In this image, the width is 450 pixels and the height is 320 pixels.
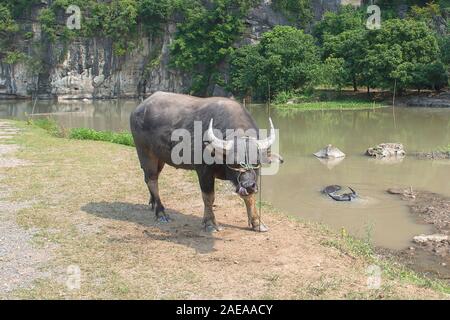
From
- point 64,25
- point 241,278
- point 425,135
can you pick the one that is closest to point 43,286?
point 241,278

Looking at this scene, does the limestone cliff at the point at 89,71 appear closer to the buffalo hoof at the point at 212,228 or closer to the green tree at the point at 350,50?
the green tree at the point at 350,50

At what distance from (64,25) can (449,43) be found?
32.6 meters

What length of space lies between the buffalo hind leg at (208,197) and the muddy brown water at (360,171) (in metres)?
2.29

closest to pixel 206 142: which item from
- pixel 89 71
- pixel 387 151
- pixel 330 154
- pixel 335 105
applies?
pixel 330 154

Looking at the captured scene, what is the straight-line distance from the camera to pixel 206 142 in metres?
6.49

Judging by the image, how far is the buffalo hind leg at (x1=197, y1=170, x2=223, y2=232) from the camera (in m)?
6.62

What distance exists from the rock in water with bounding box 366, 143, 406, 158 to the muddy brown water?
37 cm

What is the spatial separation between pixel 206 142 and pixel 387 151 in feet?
32.4

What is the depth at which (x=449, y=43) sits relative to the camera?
30219mm

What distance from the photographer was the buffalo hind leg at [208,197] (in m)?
6.62

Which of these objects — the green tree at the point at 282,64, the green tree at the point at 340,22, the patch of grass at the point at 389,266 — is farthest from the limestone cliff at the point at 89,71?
the patch of grass at the point at 389,266

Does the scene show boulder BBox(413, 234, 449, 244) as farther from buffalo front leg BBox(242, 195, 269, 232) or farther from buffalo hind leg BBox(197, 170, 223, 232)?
buffalo hind leg BBox(197, 170, 223, 232)

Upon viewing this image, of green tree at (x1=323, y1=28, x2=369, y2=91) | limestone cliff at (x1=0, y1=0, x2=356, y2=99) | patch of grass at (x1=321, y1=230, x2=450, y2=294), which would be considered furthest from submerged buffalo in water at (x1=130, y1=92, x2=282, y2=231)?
limestone cliff at (x1=0, y1=0, x2=356, y2=99)

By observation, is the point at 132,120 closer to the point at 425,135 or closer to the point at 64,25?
the point at 425,135
